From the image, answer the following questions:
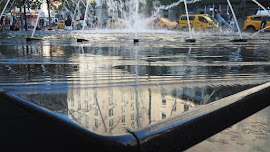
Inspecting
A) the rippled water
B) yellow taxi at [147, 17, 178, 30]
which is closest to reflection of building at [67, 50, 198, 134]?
the rippled water

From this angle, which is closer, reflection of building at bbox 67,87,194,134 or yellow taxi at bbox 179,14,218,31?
reflection of building at bbox 67,87,194,134

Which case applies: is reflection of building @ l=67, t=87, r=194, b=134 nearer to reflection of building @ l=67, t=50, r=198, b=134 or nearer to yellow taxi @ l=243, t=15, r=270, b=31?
reflection of building @ l=67, t=50, r=198, b=134

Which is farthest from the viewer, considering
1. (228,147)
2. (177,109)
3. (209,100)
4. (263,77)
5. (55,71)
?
(55,71)

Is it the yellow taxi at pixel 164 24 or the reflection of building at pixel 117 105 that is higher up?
the yellow taxi at pixel 164 24

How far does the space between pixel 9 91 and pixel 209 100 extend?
1513mm

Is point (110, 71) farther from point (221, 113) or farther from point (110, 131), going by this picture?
point (110, 131)

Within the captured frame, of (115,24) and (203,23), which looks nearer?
(203,23)

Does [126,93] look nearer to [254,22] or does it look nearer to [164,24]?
[164,24]

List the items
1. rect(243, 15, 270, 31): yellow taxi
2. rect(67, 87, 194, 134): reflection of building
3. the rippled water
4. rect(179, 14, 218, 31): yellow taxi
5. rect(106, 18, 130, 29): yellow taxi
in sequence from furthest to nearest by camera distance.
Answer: rect(106, 18, 130, 29): yellow taxi → rect(243, 15, 270, 31): yellow taxi → rect(179, 14, 218, 31): yellow taxi → the rippled water → rect(67, 87, 194, 134): reflection of building


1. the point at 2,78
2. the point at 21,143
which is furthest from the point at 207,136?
the point at 2,78

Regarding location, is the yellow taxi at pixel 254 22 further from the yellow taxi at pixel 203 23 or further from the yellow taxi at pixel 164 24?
the yellow taxi at pixel 164 24

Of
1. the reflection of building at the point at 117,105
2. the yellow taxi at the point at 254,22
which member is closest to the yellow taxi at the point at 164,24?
the yellow taxi at the point at 254,22

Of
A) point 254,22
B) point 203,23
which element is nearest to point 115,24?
point 203,23

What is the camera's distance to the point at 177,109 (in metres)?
1.75
